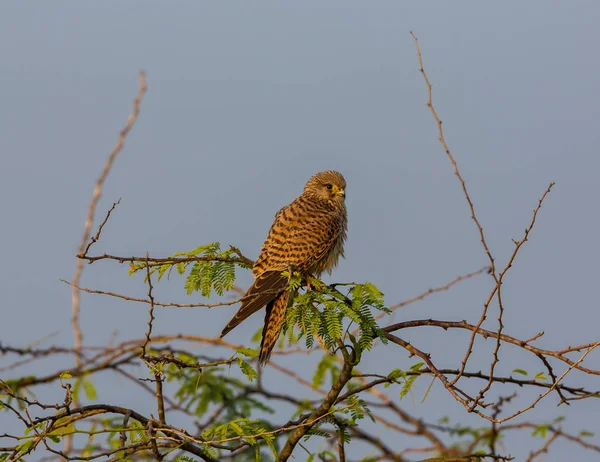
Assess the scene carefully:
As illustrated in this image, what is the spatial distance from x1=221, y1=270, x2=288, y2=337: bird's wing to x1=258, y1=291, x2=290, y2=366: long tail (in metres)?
0.06

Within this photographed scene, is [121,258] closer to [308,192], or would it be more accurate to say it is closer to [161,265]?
[161,265]

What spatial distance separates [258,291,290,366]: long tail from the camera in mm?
4254

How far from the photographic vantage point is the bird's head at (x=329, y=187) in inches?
226

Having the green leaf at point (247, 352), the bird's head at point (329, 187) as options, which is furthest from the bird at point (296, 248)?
the green leaf at point (247, 352)

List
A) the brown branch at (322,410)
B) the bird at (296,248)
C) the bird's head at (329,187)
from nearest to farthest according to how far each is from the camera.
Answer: the brown branch at (322,410), the bird at (296,248), the bird's head at (329,187)

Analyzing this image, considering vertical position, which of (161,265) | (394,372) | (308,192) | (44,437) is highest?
(308,192)

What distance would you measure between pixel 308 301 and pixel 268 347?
456 millimetres

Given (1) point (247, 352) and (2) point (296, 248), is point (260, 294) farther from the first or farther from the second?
(2) point (296, 248)

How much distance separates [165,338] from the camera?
547 cm

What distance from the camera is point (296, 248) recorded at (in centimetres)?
488

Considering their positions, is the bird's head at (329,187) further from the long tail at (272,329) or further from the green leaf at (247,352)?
the green leaf at (247,352)

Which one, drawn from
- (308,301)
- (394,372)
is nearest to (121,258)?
(308,301)

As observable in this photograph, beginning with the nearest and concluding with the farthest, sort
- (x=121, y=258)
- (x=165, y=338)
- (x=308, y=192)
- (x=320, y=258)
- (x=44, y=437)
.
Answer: (x=44, y=437) → (x=121, y=258) → (x=320, y=258) → (x=165, y=338) → (x=308, y=192)

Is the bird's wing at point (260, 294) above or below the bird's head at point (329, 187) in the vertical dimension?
below
